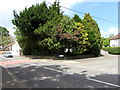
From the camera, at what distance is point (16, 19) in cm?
1694

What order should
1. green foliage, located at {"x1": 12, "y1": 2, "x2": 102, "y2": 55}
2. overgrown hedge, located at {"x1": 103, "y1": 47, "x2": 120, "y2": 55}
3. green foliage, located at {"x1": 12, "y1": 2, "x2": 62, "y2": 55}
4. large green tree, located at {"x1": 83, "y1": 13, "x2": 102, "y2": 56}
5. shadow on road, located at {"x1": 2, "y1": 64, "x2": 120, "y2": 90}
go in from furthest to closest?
overgrown hedge, located at {"x1": 103, "y1": 47, "x2": 120, "y2": 55}
large green tree, located at {"x1": 83, "y1": 13, "x2": 102, "y2": 56}
green foliage, located at {"x1": 12, "y1": 2, "x2": 62, "y2": 55}
green foliage, located at {"x1": 12, "y1": 2, "x2": 102, "y2": 55}
shadow on road, located at {"x1": 2, "y1": 64, "x2": 120, "y2": 90}

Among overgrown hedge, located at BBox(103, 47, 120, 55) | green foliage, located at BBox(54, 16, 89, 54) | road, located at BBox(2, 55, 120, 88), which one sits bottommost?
road, located at BBox(2, 55, 120, 88)

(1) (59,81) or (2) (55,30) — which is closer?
(1) (59,81)

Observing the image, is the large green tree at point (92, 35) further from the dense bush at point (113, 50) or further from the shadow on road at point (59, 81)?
the shadow on road at point (59, 81)

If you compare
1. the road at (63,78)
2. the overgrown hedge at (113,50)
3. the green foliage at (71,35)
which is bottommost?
the road at (63,78)

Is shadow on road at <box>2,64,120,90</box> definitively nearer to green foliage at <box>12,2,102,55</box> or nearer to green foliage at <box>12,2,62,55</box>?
green foliage at <box>12,2,102,55</box>

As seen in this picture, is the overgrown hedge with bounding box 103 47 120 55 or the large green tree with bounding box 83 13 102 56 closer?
the large green tree with bounding box 83 13 102 56

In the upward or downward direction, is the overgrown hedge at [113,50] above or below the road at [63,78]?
above

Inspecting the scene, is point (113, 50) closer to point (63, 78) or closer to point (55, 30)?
point (55, 30)

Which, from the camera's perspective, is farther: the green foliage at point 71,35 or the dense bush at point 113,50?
the dense bush at point 113,50

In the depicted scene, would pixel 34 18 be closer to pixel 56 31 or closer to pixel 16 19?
pixel 16 19

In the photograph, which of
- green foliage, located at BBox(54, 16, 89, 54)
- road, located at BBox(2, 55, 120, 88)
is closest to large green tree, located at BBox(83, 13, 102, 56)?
green foliage, located at BBox(54, 16, 89, 54)

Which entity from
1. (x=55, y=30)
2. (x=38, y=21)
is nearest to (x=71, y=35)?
(x=55, y=30)

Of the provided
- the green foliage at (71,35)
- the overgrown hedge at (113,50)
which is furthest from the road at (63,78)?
the overgrown hedge at (113,50)
